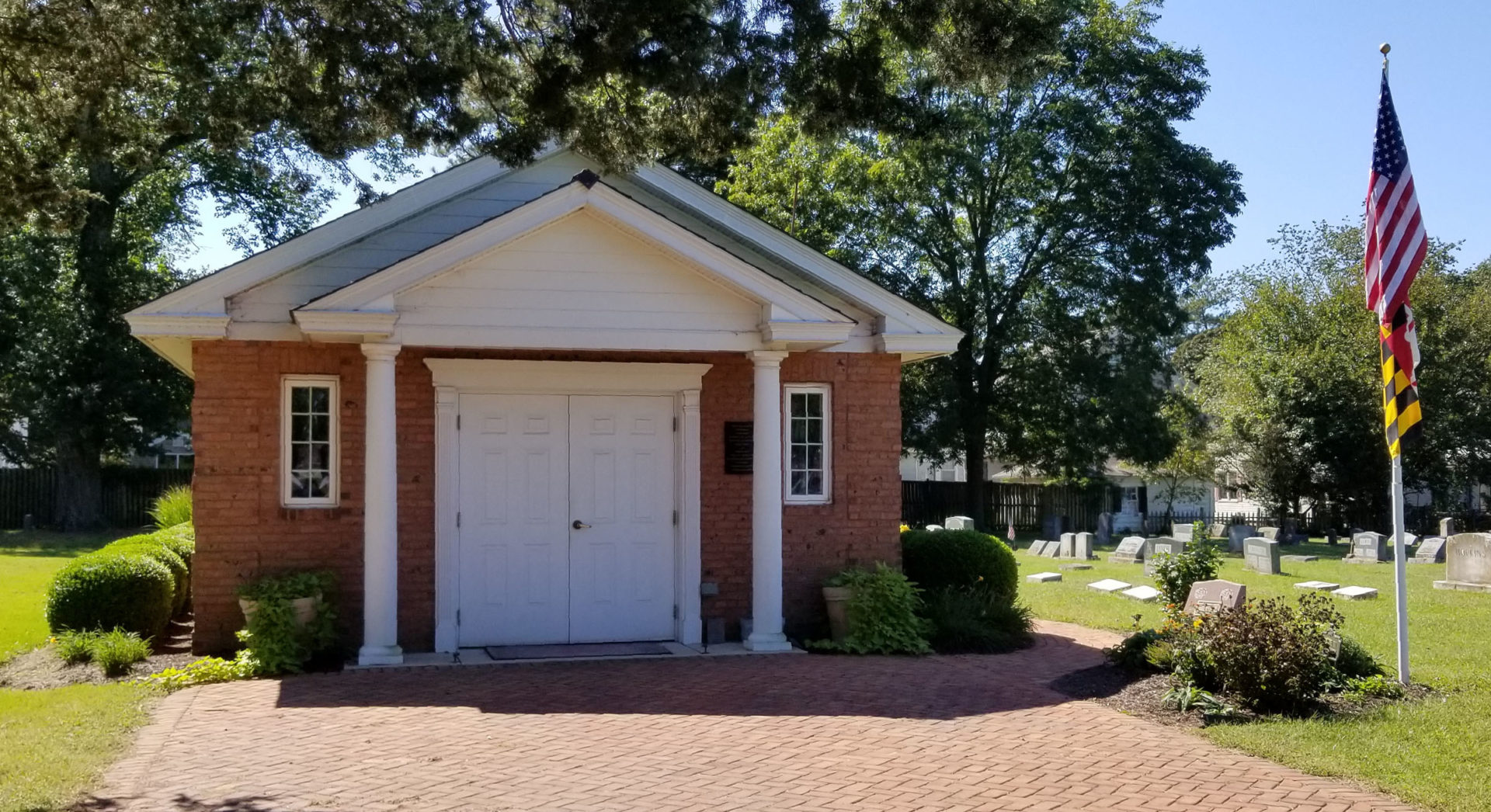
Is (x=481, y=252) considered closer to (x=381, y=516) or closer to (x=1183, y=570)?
(x=381, y=516)

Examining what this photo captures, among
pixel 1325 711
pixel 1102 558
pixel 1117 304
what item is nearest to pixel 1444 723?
pixel 1325 711

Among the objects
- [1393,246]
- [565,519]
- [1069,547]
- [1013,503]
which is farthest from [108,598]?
[1013,503]

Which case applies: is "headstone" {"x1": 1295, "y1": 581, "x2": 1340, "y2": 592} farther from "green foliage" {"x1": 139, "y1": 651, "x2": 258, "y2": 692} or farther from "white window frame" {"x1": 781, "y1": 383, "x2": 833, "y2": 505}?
"green foliage" {"x1": 139, "y1": 651, "x2": 258, "y2": 692}

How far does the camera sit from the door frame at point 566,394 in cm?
1242

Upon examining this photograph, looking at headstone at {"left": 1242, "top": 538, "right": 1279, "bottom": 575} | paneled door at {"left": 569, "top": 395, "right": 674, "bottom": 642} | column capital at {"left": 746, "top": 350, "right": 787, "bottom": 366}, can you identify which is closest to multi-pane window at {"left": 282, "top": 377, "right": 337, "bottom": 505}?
paneled door at {"left": 569, "top": 395, "right": 674, "bottom": 642}

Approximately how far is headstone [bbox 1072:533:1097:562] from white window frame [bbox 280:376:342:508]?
19.8 meters

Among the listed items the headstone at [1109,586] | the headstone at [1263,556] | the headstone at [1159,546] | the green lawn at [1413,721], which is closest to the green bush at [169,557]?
the green lawn at [1413,721]

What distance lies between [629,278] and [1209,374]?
38373 mm

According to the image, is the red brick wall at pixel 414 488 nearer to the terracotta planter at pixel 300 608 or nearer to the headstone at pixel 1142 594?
the terracotta planter at pixel 300 608

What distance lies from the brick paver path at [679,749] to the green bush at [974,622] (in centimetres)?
137

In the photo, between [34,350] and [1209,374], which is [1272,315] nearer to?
[1209,374]

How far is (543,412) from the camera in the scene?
12.8m

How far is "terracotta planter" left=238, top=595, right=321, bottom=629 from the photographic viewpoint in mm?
11227

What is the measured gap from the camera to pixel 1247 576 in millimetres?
22859
